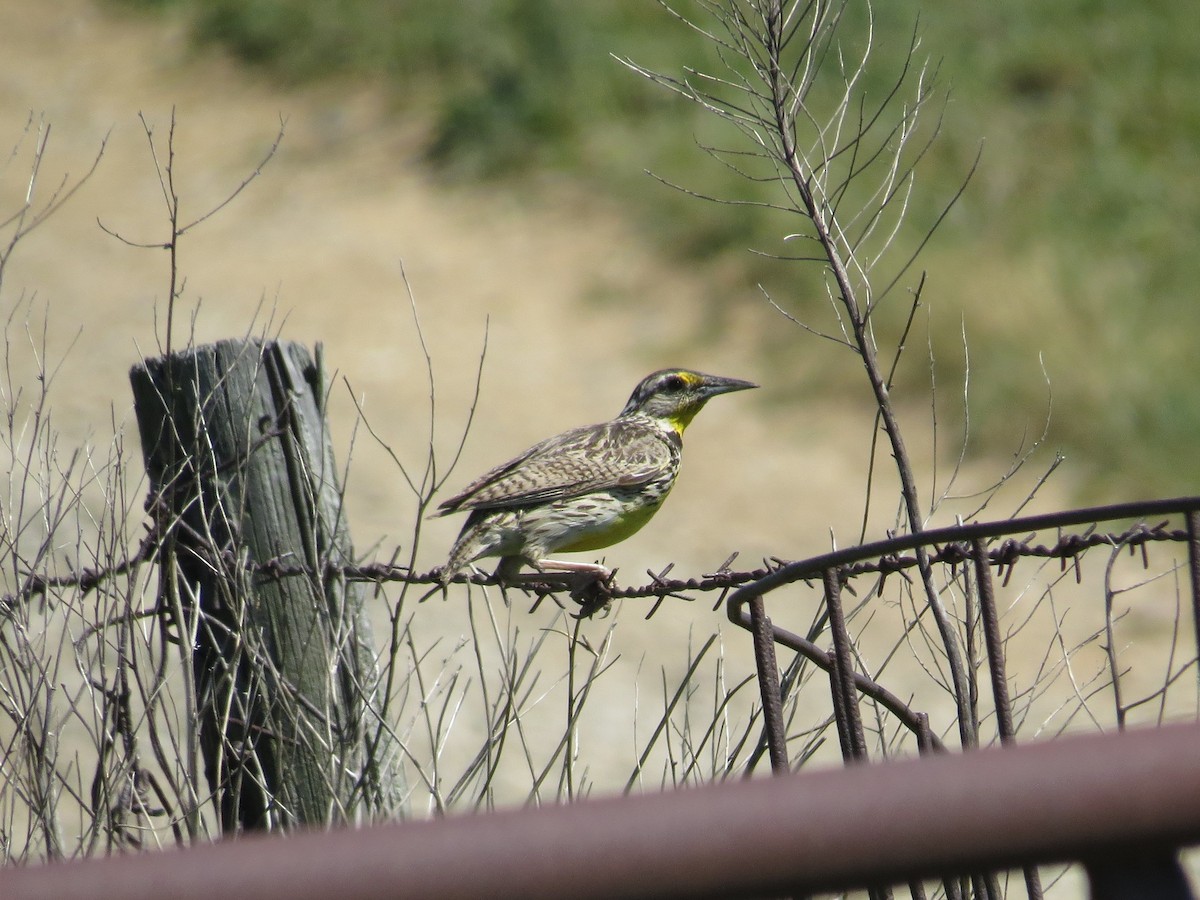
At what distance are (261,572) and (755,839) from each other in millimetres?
2847

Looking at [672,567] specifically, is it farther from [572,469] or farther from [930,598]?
[572,469]

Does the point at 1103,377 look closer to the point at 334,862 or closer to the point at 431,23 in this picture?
the point at 431,23

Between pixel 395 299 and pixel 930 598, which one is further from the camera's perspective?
pixel 395 299

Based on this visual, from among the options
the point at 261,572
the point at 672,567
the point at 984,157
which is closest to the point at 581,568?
the point at 672,567

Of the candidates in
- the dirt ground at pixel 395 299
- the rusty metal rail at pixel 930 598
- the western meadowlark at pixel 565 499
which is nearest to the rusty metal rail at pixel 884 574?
the rusty metal rail at pixel 930 598

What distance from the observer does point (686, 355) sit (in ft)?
58.9

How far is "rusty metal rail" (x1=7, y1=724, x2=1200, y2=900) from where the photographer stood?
1078 millimetres

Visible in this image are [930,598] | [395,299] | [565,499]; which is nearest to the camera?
[930,598]

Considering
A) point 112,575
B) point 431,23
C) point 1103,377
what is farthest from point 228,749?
point 431,23

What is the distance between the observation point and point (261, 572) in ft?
12.3

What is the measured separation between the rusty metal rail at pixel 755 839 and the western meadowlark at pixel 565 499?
406cm

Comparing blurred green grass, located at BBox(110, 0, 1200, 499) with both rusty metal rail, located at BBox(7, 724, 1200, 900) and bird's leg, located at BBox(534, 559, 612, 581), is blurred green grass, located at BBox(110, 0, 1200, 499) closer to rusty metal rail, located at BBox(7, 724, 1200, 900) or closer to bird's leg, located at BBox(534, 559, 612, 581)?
bird's leg, located at BBox(534, 559, 612, 581)

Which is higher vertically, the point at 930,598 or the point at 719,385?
the point at 719,385

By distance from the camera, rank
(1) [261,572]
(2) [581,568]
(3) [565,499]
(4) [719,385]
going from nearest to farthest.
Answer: (1) [261,572]
(2) [581,568]
(3) [565,499]
(4) [719,385]
